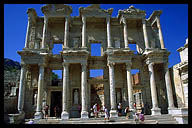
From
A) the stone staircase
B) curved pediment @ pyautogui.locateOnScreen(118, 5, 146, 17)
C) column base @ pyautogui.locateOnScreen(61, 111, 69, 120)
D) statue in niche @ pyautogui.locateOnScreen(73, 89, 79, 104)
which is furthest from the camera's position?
curved pediment @ pyautogui.locateOnScreen(118, 5, 146, 17)

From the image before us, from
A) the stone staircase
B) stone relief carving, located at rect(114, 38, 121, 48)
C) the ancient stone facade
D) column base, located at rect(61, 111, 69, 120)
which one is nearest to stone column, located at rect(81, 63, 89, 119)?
column base, located at rect(61, 111, 69, 120)

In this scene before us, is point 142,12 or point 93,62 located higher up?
point 142,12

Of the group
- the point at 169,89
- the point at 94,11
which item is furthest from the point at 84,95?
the point at 94,11

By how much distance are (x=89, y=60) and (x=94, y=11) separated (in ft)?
19.1

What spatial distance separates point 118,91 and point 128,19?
27.9ft

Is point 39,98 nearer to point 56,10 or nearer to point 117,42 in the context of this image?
point 56,10

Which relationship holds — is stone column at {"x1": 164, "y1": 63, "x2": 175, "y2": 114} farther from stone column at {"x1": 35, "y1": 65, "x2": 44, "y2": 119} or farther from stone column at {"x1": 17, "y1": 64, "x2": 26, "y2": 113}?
stone column at {"x1": 17, "y1": 64, "x2": 26, "y2": 113}

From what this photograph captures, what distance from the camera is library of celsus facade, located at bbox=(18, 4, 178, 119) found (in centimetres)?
1609

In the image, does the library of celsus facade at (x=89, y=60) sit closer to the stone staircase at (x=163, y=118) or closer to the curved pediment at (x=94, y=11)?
the curved pediment at (x=94, y=11)

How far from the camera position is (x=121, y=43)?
1959 cm

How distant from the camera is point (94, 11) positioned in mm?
19031

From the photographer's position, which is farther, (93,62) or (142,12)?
(142,12)
